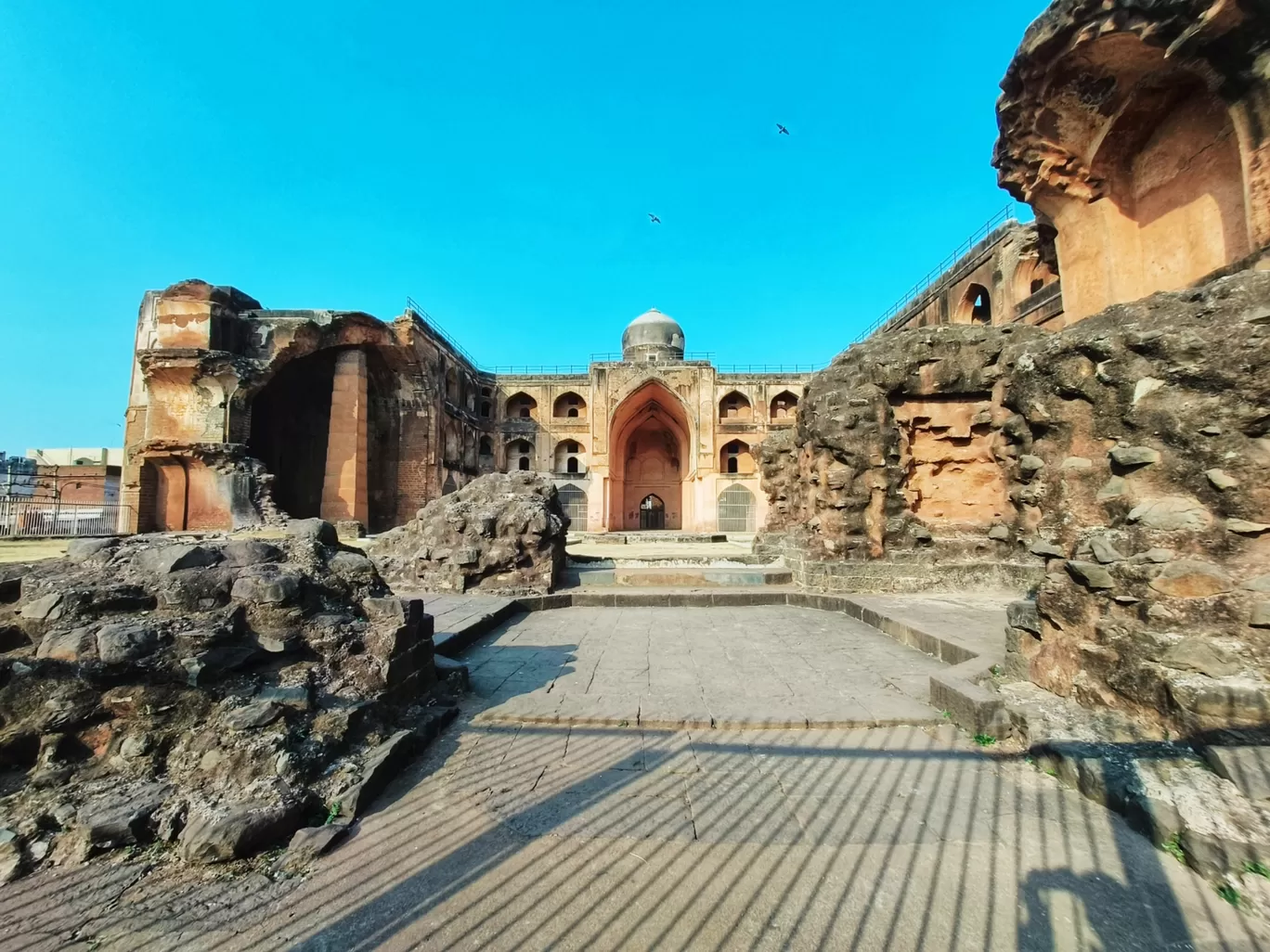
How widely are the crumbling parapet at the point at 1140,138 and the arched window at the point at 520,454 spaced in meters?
25.5

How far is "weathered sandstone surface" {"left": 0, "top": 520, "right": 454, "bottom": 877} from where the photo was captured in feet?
6.63

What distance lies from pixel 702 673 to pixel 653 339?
33.5m

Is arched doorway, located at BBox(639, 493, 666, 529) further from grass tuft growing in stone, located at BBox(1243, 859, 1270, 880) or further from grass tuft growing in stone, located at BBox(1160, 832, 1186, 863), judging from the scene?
grass tuft growing in stone, located at BBox(1243, 859, 1270, 880)

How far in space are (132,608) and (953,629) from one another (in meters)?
5.88

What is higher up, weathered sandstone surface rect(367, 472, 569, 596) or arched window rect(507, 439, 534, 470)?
arched window rect(507, 439, 534, 470)

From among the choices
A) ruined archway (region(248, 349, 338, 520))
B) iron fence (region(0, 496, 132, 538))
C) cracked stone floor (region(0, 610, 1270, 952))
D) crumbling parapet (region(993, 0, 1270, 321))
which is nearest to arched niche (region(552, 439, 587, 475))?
ruined archway (region(248, 349, 338, 520))

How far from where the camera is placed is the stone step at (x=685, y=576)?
321 inches

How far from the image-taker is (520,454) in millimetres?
31234

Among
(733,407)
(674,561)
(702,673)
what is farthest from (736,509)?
(702,673)

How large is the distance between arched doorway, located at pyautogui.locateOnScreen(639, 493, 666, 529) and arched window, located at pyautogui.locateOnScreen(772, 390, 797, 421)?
9.44 metres

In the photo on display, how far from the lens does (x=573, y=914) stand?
1687mm

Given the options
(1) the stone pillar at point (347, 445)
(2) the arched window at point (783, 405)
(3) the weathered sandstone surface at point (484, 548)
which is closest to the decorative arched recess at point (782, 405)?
(2) the arched window at point (783, 405)

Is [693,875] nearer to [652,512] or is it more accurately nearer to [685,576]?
[685,576]

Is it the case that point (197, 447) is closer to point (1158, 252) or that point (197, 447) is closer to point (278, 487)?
point (278, 487)
